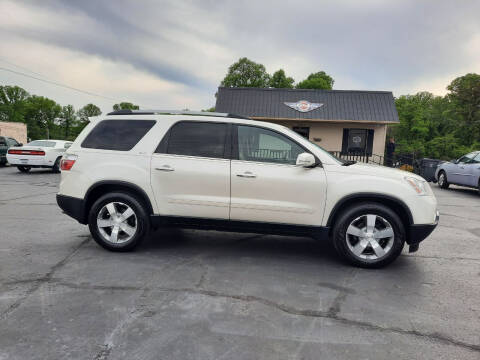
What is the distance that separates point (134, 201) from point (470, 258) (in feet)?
15.6

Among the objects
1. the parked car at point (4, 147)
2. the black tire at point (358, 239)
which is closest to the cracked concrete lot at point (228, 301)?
the black tire at point (358, 239)

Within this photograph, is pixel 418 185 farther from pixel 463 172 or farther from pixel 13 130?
pixel 13 130

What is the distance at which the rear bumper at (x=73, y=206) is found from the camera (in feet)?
14.7

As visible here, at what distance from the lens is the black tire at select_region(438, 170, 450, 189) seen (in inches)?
551

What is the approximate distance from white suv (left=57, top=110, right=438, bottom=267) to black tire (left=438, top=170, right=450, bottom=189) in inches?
454

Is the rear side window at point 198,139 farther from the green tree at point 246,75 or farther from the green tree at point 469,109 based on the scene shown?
the green tree at point 246,75

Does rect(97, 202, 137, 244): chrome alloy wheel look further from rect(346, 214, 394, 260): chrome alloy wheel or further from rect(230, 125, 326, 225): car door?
rect(346, 214, 394, 260): chrome alloy wheel

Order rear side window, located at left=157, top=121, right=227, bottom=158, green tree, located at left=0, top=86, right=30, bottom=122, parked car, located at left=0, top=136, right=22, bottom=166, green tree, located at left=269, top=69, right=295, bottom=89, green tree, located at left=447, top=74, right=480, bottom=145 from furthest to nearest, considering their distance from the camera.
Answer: green tree, located at left=0, top=86, right=30, bottom=122, green tree, located at left=269, top=69, right=295, bottom=89, green tree, located at left=447, top=74, right=480, bottom=145, parked car, located at left=0, top=136, right=22, bottom=166, rear side window, located at left=157, top=121, right=227, bottom=158

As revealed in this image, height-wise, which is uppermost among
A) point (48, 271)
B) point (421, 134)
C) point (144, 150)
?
point (421, 134)

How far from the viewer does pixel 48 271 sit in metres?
3.79

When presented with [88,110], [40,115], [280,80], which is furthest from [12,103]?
[280,80]

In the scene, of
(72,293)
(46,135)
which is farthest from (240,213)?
(46,135)

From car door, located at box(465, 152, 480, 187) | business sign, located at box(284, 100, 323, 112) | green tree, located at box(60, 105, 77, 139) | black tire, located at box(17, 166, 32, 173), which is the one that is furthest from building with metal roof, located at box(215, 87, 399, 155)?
green tree, located at box(60, 105, 77, 139)

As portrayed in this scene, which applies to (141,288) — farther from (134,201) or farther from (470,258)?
(470,258)
